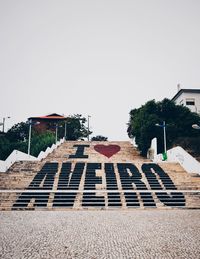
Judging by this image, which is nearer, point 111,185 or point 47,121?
point 111,185

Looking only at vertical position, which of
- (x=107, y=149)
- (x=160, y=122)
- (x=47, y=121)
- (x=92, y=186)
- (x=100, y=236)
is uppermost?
(x=47, y=121)

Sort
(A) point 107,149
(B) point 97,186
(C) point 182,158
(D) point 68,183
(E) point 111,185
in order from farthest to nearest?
(A) point 107,149, (C) point 182,158, (D) point 68,183, (E) point 111,185, (B) point 97,186

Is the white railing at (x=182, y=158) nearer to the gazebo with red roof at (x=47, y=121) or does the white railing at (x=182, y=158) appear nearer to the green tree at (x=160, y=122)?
the green tree at (x=160, y=122)

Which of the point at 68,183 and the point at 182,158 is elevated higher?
the point at 182,158

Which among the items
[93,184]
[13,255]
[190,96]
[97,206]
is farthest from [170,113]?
[13,255]

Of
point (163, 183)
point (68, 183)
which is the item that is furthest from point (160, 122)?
point (68, 183)

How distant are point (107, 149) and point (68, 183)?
1702 centimetres

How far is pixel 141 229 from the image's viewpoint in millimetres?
7797

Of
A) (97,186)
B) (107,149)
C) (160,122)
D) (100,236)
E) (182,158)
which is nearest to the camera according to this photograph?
(100,236)

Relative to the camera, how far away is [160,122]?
92.3 ft

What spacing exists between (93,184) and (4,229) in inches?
342

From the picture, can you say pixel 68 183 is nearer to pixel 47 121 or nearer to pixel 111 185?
pixel 111 185

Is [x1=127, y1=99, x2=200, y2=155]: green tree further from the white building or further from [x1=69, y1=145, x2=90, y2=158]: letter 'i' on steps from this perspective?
the white building

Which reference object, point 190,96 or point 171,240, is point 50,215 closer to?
point 171,240
